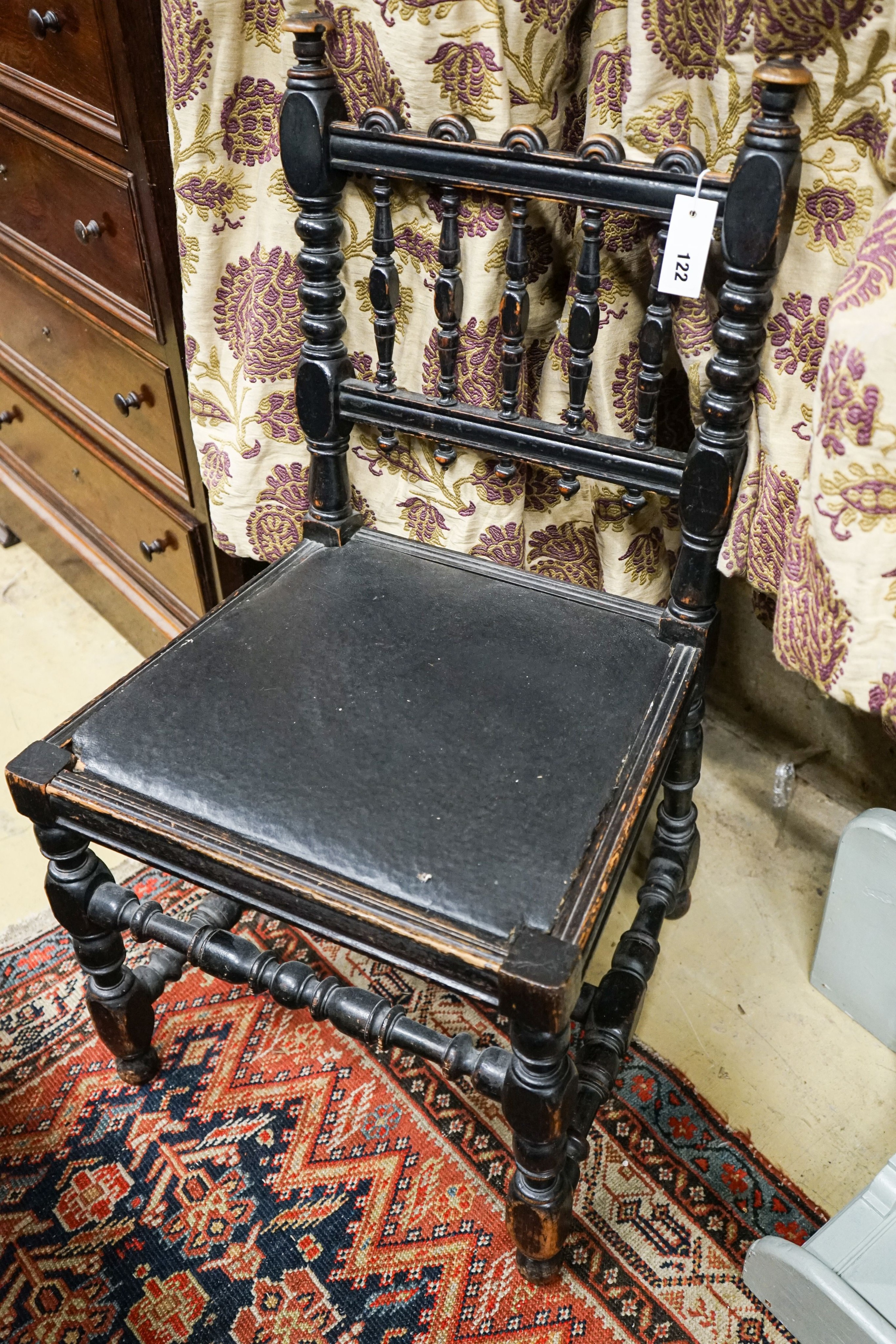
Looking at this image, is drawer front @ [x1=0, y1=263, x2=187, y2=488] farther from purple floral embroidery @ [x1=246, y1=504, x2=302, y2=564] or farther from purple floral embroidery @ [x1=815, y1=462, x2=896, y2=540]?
purple floral embroidery @ [x1=815, y1=462, x2=896, y2=540]

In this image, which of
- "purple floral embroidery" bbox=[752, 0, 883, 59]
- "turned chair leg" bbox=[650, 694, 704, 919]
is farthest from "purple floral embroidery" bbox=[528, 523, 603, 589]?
"purple floral embroidery" bbox=[752, 0, 883, 59]

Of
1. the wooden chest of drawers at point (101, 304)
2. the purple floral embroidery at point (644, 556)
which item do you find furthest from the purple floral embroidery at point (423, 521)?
the wooden chest of drawers at point (101, 304)

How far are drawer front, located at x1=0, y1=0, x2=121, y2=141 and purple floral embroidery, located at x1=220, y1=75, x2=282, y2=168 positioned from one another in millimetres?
147

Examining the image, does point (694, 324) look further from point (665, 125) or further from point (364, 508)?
point (364, 508)

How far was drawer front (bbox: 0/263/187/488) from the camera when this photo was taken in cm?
141

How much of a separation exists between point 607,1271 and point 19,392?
1.54 metres

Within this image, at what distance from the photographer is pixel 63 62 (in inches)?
47.8

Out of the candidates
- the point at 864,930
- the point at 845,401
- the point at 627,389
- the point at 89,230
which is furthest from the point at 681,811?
the point at 89,230

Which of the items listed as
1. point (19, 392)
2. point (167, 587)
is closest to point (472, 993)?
point (167, 587)

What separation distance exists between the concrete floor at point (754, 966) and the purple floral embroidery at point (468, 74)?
0.99 meters

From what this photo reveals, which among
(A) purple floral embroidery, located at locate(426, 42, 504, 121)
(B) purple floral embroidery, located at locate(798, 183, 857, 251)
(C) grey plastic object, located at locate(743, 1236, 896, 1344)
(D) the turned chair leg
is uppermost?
(A) purple floral embroidery, located at locate(426, 42, 504, 121)

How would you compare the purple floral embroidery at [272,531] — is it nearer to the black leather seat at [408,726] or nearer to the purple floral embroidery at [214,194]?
the black leather seat at [408,726]

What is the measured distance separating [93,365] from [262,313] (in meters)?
0.44

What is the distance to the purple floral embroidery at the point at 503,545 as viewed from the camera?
3.99 ft
